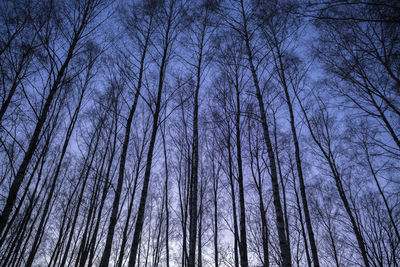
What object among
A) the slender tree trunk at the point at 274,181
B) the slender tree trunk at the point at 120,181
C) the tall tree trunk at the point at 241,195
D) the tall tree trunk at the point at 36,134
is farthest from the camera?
the tall tree trunk at the point at 241,195

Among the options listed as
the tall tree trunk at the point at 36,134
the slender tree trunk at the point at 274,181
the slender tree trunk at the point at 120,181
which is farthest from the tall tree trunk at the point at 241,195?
the tall tree trunk at the point at 36,134

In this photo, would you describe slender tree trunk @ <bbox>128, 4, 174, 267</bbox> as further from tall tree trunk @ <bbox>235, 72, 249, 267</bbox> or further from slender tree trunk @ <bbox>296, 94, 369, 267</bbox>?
slender tree trunk @ <bbox>296, 94, 369, 267</bbox>

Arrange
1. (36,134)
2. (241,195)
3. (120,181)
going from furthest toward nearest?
1. (241,195)
2. (120,181)
3. (36,134)

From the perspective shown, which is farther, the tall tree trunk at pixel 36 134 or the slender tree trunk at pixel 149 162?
the slender tree trunk at pixel 149 162

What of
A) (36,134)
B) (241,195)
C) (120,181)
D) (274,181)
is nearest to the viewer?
(36,134)

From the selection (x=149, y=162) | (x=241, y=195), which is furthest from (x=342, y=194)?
(x=149, y=162)

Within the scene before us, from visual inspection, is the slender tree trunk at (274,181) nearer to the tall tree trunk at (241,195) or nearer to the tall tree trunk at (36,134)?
the tall tree trunk at (241,195)

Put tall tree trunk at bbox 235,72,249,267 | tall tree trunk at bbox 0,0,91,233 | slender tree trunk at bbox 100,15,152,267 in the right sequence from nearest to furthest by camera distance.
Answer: tall tree trunk at bbox 0,0,91,233
slender tree trunk at bbox 100,15,152,267
tall tree trunk at bbox 235,72,249,267

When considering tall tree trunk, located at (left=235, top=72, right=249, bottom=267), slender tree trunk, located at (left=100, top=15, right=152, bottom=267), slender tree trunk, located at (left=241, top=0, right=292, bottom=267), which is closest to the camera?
slender tree trunk, located at (left=241, top=0, right=292, bottom=267)

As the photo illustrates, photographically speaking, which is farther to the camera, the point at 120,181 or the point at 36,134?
the point at 120,181

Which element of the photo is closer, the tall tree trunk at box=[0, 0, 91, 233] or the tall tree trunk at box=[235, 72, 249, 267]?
the tall tree trunk at box=[0, 0, 91, 233]

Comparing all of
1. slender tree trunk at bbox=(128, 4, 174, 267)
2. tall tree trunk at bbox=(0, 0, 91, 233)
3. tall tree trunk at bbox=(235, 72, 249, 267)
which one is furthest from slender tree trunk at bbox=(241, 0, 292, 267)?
tall tree trunk at bbox=(0, 0, 91, 233)

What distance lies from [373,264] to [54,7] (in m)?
14.0

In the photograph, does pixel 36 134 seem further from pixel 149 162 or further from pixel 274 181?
pixel 274 181
